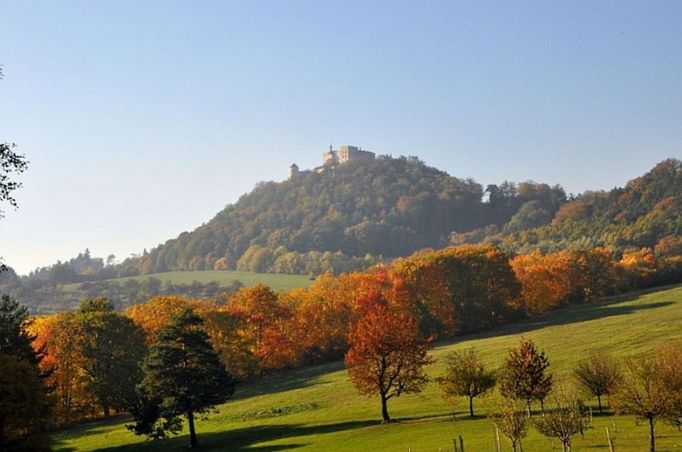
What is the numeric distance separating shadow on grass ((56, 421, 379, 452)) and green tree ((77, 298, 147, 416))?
22.4 meters

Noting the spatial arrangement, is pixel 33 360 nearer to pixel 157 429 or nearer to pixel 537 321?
pixel 157 429

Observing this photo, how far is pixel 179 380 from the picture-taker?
61000 mm

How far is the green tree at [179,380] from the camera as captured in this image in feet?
197

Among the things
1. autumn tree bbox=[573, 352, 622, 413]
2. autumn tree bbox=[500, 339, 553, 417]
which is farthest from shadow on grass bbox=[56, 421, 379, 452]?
autumn tree bbox=[573, 352, 622, 413]

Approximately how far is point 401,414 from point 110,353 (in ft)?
158

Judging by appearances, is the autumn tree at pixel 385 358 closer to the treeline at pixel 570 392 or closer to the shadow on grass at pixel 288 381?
the treeline at pixel 570 392

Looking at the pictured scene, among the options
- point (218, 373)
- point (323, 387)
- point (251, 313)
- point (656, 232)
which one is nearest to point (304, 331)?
point (251, 313)

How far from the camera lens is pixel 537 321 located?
11956 cm

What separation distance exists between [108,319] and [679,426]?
74.0 meters

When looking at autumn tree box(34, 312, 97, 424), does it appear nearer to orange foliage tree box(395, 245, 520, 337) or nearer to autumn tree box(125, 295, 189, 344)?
autumn tree box(125, 295, 189, 344)

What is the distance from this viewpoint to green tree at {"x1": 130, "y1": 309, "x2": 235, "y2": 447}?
2368 inches


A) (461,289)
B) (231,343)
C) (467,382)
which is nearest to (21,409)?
(467,382)

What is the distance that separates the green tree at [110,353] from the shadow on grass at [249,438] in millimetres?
22426

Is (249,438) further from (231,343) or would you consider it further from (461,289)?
(461,289)
